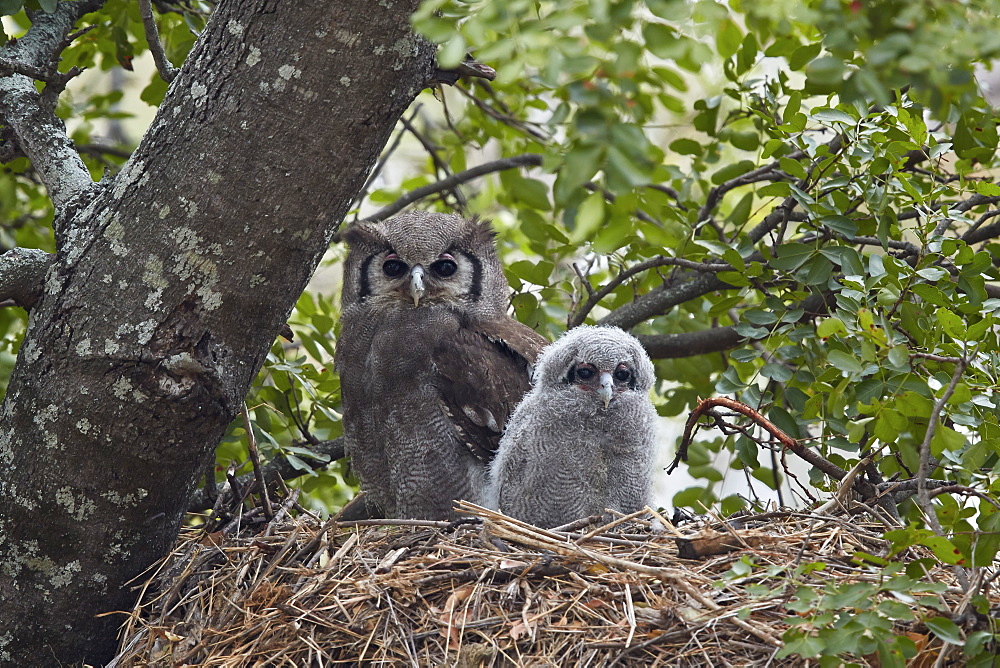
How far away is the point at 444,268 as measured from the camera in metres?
3.45

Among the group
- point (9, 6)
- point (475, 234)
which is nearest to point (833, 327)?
point (475, 234)

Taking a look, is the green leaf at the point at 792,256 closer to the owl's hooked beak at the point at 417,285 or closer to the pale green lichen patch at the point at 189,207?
the owl's hooked beak at the point at 417,285

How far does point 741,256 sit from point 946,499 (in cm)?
96

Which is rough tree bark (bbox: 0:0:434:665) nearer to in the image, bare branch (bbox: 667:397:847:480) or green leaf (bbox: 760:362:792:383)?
bare branch (bbox: 667:397:847:480)

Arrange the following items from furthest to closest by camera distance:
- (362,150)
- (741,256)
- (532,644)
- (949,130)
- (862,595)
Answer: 1. (949,130)
2. (741,256)
3. (362,150)
4. (532,644)
5. (862,595)

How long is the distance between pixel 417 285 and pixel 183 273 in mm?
1171

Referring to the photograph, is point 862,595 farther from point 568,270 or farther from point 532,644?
point 568,270

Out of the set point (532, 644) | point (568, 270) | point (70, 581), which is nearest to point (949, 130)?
point (568, 270)

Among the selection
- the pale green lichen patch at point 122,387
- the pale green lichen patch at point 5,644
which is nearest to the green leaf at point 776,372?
the pale green lichen patch at point 122,387

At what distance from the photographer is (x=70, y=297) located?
89.7 inches

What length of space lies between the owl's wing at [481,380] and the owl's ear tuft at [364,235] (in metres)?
0.47

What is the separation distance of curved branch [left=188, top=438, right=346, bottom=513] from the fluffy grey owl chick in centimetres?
73

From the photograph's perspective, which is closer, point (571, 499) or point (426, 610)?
point (426, 610)

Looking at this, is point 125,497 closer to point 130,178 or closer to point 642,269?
point 130,178
